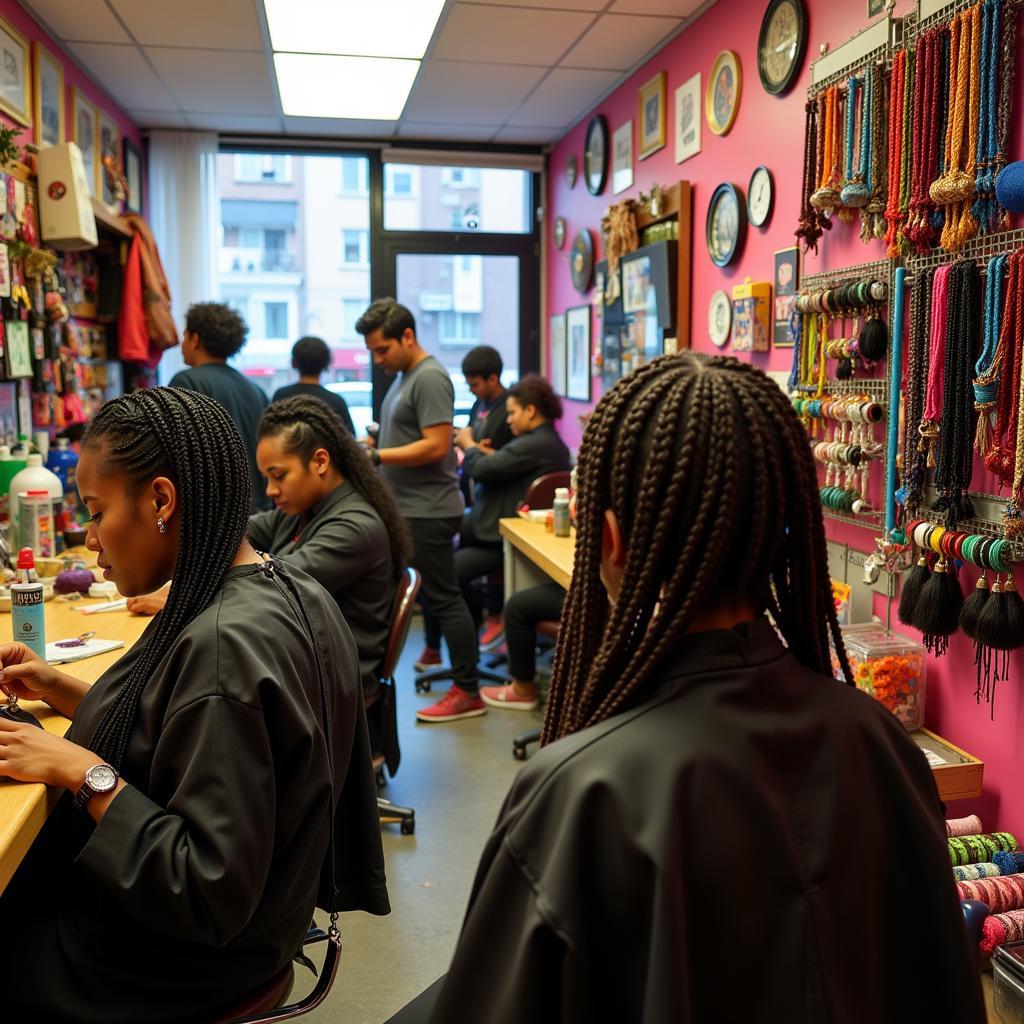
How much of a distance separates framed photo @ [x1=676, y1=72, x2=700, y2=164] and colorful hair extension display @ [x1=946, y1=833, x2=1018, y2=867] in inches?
111

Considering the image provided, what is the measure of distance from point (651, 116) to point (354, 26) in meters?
1.36

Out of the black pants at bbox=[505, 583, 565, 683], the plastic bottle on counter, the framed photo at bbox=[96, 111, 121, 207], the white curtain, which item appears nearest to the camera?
the plastic bottle on counter

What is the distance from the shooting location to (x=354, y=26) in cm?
398

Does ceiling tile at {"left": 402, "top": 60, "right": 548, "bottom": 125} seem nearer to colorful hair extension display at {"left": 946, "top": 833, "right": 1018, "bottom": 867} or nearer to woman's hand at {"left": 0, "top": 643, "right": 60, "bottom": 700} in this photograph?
woman's hand at {"left": 0, "top": 643, "right": 60, "bottom": 700}

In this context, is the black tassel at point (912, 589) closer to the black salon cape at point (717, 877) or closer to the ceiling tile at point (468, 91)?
the black salon cape at point (717, 877)

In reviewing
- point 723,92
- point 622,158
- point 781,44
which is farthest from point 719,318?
point 622,158

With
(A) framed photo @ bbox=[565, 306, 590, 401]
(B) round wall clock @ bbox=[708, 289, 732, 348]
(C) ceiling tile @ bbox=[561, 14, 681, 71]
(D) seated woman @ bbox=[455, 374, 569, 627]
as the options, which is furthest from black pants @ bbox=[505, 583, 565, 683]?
(C) ceiling tile @ bbox=[561, 14, 681, 71]

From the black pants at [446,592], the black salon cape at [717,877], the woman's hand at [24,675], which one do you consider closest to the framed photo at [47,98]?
the black pants at [446,592]

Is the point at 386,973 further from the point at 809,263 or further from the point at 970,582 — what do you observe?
the point at 809,263

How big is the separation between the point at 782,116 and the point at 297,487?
6.72 feet

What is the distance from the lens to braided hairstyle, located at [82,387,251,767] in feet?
4.60

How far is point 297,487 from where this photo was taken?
8.68 feet

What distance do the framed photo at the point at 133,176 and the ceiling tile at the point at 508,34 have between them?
78.7 inches

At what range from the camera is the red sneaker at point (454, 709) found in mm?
4051
